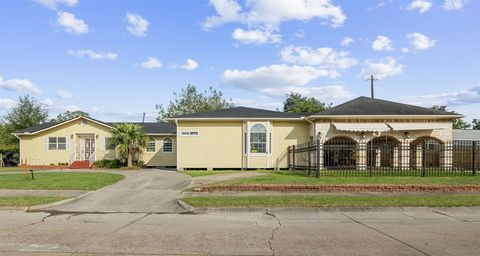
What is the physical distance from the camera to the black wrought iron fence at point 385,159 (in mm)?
20875

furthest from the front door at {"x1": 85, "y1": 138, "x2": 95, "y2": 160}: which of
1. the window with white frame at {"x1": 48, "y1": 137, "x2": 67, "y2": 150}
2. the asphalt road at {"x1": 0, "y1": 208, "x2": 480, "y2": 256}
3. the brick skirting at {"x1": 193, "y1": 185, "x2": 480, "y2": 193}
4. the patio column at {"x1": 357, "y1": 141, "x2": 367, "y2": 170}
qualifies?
the asphalt road at {"x1": 0, "y1": 208, "x2": 480, "y2": 256}

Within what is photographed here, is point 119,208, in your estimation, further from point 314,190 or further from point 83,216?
point 314,190

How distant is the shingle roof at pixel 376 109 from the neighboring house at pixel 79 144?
13365 millimetres

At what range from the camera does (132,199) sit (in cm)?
1520

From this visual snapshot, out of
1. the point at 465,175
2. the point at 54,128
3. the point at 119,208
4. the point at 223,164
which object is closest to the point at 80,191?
the point at 119,208

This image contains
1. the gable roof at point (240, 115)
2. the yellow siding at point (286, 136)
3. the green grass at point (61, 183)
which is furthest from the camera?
the yellow siding at point (286, 136)

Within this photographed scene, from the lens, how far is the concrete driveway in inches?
533

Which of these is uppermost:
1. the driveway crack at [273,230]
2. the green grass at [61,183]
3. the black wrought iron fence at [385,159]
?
the black wrought iron fence at [385,159]

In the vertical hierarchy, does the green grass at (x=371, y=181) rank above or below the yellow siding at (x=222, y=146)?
below

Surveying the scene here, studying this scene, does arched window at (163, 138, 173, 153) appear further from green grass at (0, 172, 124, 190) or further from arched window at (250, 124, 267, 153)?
green grass at (0, 172, 124, 190)

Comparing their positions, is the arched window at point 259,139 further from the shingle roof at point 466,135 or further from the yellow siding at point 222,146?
the shingle roof at point 466,135

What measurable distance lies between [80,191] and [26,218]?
4.88 metres

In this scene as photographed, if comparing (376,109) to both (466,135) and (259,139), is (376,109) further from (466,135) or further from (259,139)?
(466,135)

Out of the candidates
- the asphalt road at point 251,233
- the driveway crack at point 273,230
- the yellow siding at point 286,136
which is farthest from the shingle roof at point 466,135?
the driveway crack at point 273,230
